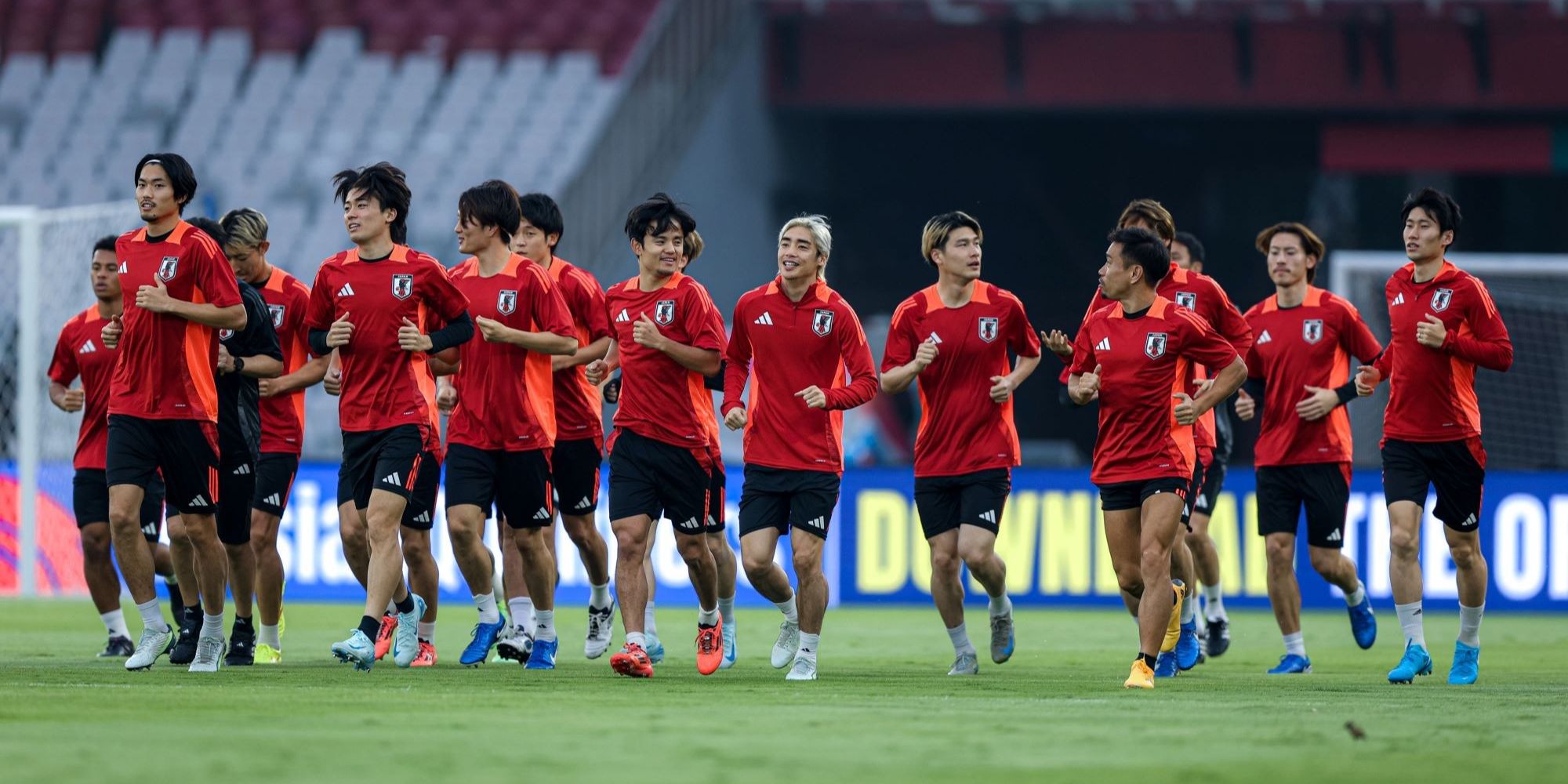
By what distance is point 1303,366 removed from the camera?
1198cm

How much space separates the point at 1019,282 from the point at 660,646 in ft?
61.0

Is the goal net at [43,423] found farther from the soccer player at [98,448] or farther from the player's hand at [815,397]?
the player's hand at [815,397]

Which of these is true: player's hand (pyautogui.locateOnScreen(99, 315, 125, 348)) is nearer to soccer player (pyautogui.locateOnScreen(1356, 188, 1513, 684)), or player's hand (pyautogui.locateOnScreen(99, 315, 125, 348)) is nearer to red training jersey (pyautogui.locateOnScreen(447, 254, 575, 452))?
red training jersey (pyautogui.locateOnScreen(447, 254, 575, 452))

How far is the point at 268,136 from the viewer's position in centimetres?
2767

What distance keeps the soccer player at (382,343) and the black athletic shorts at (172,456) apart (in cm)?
68

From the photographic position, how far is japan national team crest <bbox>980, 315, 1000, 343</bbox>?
10734 mm

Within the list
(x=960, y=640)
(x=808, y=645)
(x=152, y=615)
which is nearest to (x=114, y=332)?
(x=152, y=615)

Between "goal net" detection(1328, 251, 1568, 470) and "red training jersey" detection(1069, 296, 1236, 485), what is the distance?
1007 centimetres

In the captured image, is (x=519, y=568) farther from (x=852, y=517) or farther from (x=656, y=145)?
(x=656, y=145)

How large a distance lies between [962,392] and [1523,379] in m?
11.5

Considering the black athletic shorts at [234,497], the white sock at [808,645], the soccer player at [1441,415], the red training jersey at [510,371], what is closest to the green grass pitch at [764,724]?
the white sock at [808,645]

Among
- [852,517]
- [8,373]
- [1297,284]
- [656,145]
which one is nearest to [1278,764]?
[1297,284]

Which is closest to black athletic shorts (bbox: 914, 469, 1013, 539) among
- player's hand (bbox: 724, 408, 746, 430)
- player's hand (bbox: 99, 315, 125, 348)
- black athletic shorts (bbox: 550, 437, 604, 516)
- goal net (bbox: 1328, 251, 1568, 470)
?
player's hand (bbox: 724, 408, 746, 430)

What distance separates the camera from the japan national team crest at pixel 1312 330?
1197 centimetres
